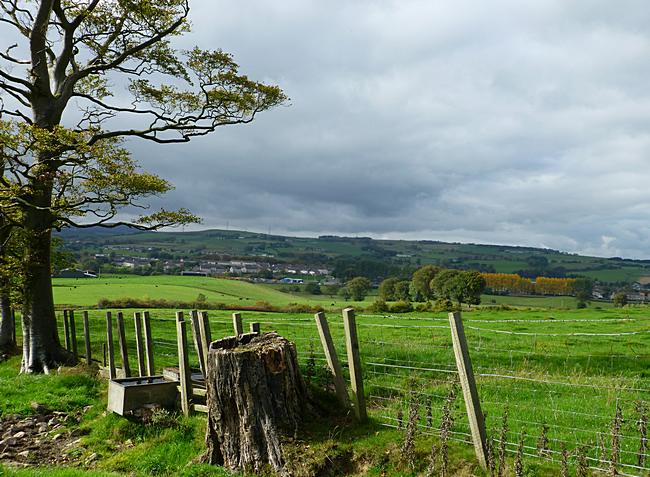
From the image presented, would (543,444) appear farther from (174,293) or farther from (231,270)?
(231,270)

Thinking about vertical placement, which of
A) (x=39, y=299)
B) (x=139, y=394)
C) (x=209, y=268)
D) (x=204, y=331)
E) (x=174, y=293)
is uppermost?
(x=209, y=268)

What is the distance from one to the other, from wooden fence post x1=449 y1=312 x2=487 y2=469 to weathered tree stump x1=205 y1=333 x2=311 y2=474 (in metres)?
2.44

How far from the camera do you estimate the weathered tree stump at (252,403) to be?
757 cm

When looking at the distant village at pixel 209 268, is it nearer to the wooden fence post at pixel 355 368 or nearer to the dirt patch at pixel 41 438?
the dirt patch at pixel 41 438

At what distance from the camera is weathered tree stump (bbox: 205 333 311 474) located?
7.57 m

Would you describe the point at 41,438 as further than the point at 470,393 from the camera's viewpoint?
Yes

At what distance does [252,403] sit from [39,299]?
449 inches

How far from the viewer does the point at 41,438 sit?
10.2 meters

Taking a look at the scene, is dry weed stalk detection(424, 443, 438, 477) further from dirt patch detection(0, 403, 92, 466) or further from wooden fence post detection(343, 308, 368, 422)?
dirt patch detection(0, 403, 92, 466)

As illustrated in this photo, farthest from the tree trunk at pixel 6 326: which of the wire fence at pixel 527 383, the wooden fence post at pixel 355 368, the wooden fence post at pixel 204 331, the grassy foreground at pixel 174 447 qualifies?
the wooden fence post at pixel 355 368

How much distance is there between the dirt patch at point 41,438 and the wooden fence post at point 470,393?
654 cm

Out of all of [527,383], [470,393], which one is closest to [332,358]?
[470,393]

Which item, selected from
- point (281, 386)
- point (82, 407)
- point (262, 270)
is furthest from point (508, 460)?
point (262, 270)

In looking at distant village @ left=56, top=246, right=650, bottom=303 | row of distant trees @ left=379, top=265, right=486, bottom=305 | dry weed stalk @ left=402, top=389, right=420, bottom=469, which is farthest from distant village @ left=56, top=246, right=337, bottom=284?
dry weed stalk @ left=402, top=389, right=420, bottom=469
